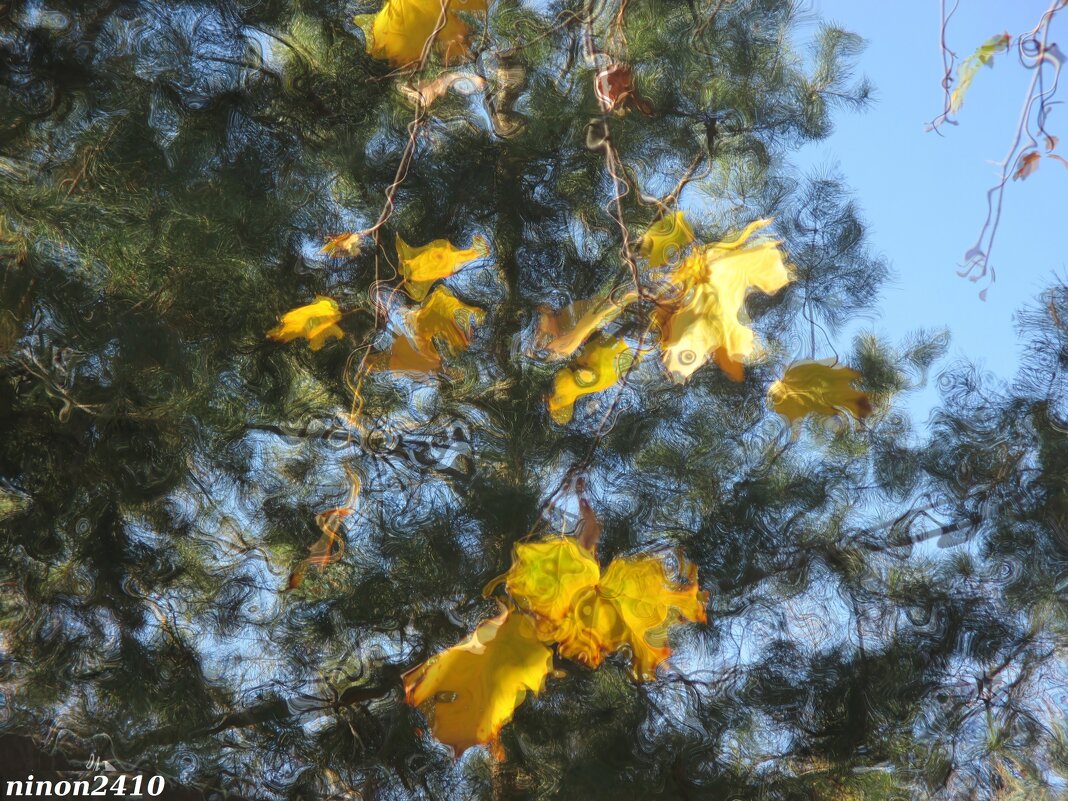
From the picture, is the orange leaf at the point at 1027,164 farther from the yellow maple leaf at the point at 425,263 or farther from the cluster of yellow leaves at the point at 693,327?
the yellow maple leaf at the point at 425,263

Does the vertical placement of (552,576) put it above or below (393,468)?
below

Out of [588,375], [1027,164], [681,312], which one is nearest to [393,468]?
[588,375]

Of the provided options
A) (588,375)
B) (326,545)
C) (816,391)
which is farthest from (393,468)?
(816,391)

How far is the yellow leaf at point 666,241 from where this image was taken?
0.90 metres

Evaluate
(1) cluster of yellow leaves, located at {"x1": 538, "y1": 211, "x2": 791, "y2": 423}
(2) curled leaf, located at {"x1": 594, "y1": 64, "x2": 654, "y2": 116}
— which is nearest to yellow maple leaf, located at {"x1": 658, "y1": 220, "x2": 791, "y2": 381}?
(1) cluster of yellow leaves, located at {"x1": 538, "y1": 211, "x2": 791, "y2": 423}

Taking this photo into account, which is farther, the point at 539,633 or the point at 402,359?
the point at 402,359

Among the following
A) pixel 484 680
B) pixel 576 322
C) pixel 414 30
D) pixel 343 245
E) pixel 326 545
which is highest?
pixel 414 30

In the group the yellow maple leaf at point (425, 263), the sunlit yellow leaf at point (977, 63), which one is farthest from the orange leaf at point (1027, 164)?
the yellow maple leaf at point (425, 263)

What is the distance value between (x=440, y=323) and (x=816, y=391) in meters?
0.38

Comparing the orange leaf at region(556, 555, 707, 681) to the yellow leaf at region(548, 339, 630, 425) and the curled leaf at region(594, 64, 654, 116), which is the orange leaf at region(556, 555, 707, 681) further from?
the curled leaf at region(594, 64, 654, 116)

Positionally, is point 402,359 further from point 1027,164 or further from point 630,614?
point 1027,164

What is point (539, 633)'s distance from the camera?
80 centimetres

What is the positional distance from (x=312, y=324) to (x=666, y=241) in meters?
0.36

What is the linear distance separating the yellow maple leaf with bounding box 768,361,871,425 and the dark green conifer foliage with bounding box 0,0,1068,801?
0.18ft
